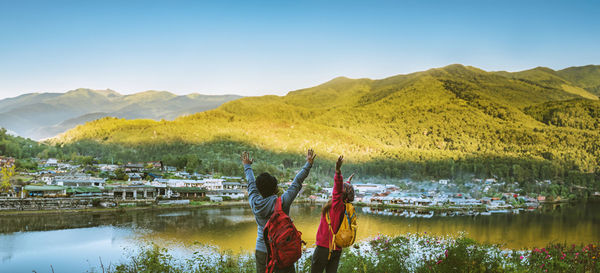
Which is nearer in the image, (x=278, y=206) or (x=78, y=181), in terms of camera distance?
(x=278, y=206)

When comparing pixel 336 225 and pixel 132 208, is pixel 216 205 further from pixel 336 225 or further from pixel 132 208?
pixel 336 225

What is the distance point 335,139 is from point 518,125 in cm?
3718

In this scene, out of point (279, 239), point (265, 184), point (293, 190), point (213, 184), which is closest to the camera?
point (279, 239)

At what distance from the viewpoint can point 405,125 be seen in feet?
287

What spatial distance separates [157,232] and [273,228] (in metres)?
15.1

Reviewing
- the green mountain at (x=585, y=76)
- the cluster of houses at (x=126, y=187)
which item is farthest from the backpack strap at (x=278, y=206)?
the green mountain at (x=585, y=76)

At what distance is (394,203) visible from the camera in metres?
32.2

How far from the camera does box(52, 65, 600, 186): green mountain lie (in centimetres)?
5453

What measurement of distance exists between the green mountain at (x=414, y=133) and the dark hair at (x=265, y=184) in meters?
43.2

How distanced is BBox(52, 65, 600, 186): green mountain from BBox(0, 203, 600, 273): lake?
26002mm

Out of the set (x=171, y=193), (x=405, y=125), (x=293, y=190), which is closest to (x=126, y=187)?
(x=171, y=193)

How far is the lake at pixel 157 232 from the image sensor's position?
11.5 metres

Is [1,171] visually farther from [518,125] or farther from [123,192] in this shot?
[518,125]

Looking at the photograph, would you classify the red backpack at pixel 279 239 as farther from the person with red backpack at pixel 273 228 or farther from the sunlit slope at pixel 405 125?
the sunlit slope at pixel 405 125
